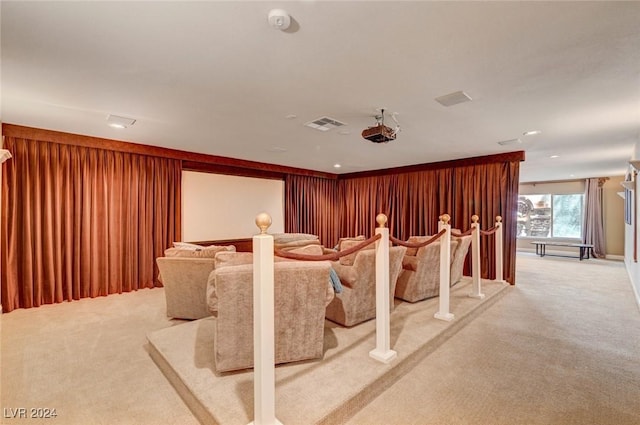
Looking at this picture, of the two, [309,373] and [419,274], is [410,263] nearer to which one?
[419,274]

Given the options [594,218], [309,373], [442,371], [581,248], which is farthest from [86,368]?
[594,218]

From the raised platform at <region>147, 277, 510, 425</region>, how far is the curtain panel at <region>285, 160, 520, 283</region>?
3.16 m

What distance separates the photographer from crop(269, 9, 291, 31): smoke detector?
1.67m

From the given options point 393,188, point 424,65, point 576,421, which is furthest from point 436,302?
point 393,188

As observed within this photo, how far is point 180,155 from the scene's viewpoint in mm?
5316

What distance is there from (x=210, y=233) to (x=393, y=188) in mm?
4463

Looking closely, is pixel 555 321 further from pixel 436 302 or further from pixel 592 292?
pixel 592 292

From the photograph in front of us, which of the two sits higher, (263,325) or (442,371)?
(263,325)

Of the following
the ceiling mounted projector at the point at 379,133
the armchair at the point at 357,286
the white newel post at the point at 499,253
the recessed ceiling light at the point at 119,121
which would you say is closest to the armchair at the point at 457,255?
the white newel post at the point at 499,253

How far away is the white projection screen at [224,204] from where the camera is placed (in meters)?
5.69

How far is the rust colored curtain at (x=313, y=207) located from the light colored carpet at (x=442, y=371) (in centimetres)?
407

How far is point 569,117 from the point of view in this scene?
350 centimetres

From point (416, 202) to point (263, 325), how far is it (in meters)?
6.02

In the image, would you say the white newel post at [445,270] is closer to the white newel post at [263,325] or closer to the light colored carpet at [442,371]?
the light colored carpet at [442,371]
